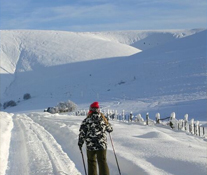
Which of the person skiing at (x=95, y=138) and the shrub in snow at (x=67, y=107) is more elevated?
the person skiing at (x=95, y=138)

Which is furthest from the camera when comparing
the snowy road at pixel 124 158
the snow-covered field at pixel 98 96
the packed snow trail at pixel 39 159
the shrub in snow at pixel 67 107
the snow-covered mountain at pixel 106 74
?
the shrub in snow at pixel 67 107

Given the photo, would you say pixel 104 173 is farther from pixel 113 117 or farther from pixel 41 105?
pixel 41 105

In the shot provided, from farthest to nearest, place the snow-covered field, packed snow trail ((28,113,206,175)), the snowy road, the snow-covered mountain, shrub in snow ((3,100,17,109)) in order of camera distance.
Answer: shrub in snow ((3,100,17,109)) < the snow-covered mountain < the snow-covered field < the snowy road < packed snow trail ((28,113,206,175))

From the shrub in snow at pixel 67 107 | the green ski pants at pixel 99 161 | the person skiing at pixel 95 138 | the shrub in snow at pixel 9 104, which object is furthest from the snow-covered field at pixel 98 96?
the shrub in snow at pixel 9 104

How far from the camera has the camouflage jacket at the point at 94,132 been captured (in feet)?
25.4

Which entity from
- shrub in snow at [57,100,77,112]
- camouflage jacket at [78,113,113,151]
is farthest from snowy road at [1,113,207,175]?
shrub in snow at [57,100,77,112]

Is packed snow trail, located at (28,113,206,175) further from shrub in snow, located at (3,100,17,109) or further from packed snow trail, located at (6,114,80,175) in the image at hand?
shrub in snow, located at (3,100,17,109)

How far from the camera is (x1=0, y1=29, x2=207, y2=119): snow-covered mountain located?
4375cm

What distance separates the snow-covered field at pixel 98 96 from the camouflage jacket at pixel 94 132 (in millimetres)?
1222

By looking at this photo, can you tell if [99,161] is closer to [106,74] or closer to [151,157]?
[151,157]

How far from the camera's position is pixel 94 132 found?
25.5 ft

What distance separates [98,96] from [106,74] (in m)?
14.0

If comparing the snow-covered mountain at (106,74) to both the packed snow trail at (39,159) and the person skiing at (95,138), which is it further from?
the person skiing at (95,138)

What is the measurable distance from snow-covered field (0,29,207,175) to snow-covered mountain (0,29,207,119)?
170 mm
